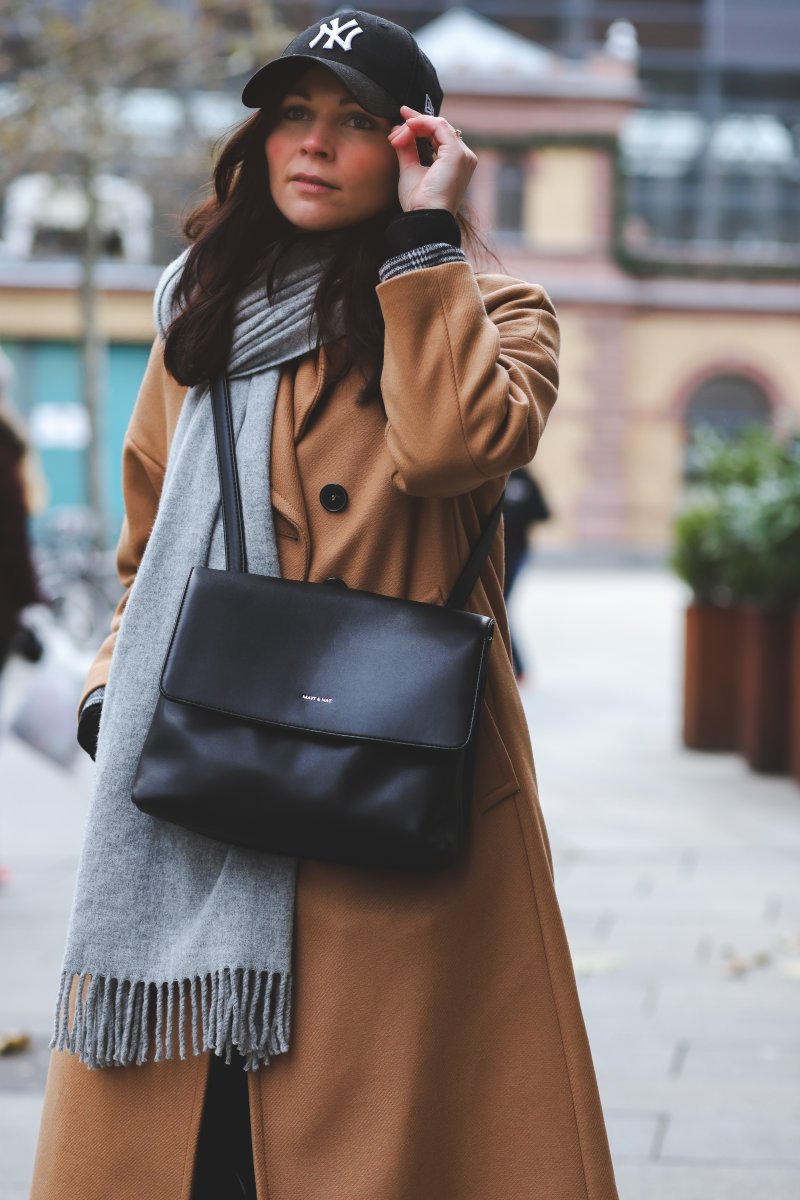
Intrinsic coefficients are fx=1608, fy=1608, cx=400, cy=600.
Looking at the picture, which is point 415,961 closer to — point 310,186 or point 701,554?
point 310,186

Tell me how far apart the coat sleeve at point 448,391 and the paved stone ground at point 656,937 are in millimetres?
1866

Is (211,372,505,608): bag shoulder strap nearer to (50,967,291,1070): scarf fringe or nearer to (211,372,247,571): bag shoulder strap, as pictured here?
(211,372,247,571): bag shoulder strap

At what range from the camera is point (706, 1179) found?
3.29m

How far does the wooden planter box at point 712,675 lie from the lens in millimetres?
8875

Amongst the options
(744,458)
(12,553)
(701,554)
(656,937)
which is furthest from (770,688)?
(12,553)

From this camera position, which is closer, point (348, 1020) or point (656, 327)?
point (348, 1020)

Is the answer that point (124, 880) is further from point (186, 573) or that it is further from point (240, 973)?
point (186, 573)

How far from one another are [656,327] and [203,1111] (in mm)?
33462

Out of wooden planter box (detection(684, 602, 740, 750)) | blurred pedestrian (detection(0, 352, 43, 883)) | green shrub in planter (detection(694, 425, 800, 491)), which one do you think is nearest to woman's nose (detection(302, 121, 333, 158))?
blurred pedestrian (detection(0, 352, 43, 883))

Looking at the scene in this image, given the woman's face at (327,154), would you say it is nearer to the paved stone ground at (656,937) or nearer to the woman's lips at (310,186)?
the woman's lips at (310,186)

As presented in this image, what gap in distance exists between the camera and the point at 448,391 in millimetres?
1984

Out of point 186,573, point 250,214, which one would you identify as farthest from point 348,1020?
point 250,214

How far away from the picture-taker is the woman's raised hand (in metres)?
2.06

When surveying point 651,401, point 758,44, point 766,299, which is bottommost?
point 651,401
